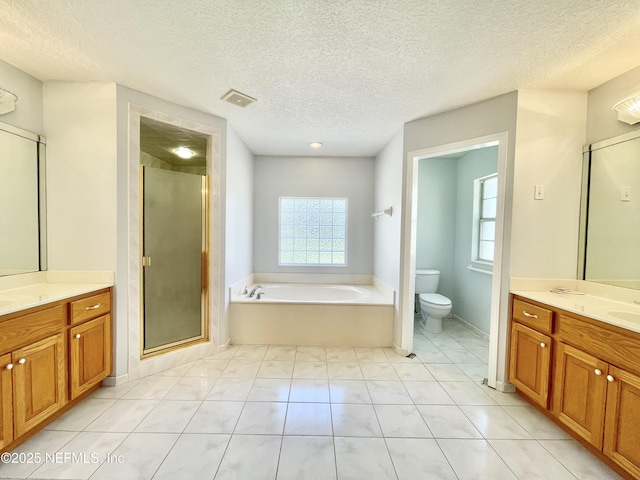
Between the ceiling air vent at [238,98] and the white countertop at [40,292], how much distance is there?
1.73 meters

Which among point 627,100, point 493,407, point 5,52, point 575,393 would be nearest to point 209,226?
point 5,52

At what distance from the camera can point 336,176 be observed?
12.7 feet

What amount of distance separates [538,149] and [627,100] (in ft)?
1.59

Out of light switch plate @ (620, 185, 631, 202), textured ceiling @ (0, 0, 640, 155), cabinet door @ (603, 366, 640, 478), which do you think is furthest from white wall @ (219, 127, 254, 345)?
light switch plate @ (620, 185, 631, 202)

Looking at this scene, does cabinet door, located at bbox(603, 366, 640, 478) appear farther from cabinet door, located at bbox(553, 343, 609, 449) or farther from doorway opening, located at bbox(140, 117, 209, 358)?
doorway opening, located at bbox(140, 117, 209, 358)

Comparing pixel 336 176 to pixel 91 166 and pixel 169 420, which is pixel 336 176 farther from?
pixel 169 420

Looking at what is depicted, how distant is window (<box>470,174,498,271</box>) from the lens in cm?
323

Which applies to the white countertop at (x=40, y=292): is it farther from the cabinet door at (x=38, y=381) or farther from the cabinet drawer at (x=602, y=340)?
the cabinet drawer at (x=602, y=340)

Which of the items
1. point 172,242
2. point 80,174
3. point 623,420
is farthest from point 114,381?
point 623,420

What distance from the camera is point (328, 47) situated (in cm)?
155

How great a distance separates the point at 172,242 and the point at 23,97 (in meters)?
1.41

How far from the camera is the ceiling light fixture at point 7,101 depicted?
1.65m

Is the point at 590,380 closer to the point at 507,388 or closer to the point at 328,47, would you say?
the point at 507,388

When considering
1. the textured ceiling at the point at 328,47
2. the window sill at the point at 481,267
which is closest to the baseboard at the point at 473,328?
the window sill at the point at 481,267
